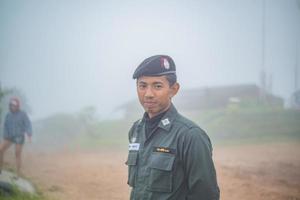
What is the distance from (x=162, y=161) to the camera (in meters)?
1.69

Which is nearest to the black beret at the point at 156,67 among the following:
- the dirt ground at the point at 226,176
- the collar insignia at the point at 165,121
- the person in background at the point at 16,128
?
the collar insignia at the point at 165,121

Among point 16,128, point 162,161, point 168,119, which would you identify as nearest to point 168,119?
Result: point 168,119

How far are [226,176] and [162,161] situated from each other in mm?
3153

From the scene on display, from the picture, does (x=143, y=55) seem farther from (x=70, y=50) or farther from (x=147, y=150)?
(x=147, y=150)

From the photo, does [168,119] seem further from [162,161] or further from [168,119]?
[162,161]

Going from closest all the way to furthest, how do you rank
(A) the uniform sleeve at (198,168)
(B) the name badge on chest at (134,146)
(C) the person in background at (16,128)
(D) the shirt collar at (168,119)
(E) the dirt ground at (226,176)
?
(A) the uniform sleeve at (198,168) < (D) the shirt collar at (168,119) < (B) the name badge on chest at (134,146) < (E) the dirt ground at (226,176) < (C) the person in background at (16,128)

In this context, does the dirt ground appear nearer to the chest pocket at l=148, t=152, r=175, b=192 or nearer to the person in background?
the person in background

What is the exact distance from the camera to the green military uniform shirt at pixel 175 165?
1621 mm

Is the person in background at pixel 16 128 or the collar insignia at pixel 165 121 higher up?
the collar insignia at pixel 165 121

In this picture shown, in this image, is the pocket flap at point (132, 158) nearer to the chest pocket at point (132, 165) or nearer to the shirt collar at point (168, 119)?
the chest pocket at point (132, 165)

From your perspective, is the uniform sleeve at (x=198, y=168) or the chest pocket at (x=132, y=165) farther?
the chest pocket at (x=132, y=165)

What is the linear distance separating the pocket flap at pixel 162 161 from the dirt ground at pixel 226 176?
2.45m

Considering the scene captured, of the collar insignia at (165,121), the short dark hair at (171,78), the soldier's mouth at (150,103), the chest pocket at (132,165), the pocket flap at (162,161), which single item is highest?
the short dark hair at (171,78)

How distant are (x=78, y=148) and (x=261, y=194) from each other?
23.5 ft
